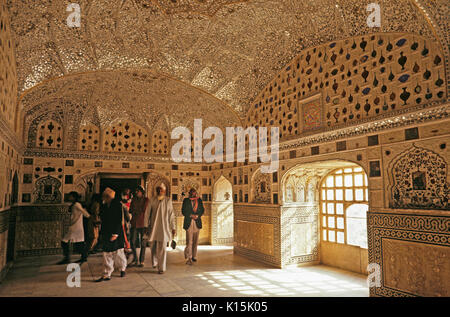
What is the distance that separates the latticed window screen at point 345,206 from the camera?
287 inches

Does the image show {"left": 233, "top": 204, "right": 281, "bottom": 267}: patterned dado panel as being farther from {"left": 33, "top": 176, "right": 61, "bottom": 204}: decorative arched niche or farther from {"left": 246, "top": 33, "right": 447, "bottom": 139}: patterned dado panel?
{"left": 33, "top": 176, "right": 61, "bottom": 204}: decorative arched niche

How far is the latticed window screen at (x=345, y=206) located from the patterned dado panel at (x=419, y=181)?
203 centimetres

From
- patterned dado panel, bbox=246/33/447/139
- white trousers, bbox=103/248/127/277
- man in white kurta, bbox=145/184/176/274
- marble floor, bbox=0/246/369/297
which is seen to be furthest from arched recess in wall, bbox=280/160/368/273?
white trousers, bbox=103/248/127/277

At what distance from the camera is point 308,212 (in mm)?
8266

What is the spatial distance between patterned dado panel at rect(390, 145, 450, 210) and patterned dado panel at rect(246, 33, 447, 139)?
83 centimetres

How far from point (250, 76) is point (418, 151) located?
4889 millimetres

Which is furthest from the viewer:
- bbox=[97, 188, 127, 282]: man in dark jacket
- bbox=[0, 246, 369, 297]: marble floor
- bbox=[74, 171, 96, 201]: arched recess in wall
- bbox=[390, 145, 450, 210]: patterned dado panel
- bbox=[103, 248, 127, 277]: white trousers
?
bbox=[74, 171, 96, 201]: arched recess in wall

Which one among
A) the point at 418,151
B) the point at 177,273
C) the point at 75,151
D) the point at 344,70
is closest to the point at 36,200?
the point at 75,151

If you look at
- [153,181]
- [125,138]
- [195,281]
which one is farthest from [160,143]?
[195,281]

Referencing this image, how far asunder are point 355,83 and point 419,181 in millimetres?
2284

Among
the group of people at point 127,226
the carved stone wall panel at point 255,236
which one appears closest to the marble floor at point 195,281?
the group of people at point 127,226

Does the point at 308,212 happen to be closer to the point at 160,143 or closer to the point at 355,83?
the point at 355,83

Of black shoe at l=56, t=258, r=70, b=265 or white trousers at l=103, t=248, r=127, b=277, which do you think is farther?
black shoe at l=56, t=258, r=70, b=265

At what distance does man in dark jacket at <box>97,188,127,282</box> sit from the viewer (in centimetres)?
594
